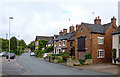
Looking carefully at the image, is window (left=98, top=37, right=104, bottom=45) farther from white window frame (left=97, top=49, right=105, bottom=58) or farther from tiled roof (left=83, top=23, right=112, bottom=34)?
white window frame (left=97, top=49, right=105, bottom=58)

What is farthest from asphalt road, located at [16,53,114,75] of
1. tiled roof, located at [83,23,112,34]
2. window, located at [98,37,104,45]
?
tiled roof, located at [83,23,112,34]

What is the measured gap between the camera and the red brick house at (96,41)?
992 inches

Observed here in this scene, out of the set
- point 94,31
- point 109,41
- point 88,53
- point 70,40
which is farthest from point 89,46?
point 70,40

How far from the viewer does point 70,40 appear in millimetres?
35594

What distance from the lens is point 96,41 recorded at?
1006 inches

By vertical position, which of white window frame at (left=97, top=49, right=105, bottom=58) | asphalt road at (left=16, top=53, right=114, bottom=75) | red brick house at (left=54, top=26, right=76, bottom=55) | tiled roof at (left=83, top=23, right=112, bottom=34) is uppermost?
tiled roof at (left=83, top=23, right=112, bottom=34)

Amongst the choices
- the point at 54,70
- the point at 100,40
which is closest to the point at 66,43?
the point at 100,40

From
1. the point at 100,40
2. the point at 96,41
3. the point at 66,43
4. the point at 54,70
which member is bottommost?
the point at 54,70

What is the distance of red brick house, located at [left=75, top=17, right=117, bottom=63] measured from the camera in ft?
82.7

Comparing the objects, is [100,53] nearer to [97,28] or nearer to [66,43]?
[97,28]

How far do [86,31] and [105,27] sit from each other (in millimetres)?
4543

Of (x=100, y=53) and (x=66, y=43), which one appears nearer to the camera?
(x=100, y=53)

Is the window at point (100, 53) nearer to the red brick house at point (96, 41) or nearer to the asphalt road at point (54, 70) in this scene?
the red brick house at point (96, 41)

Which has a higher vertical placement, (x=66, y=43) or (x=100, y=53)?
(x=66, y=43)
